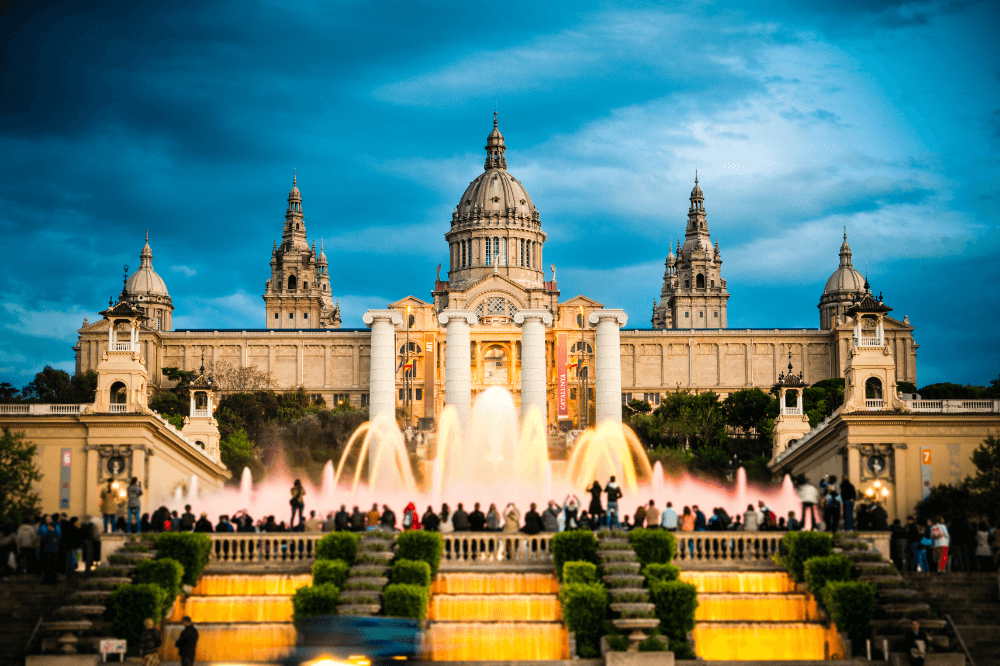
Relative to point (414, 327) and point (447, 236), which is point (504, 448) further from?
point (447, 236)

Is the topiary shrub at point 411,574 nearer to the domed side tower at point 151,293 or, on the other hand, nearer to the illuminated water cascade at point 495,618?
the illuminated water cascade at point 495,618

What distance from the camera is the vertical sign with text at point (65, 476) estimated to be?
6184 cm

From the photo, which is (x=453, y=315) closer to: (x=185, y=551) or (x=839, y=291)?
(x=185, y=551)

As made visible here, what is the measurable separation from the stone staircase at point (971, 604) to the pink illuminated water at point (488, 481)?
20683 mm

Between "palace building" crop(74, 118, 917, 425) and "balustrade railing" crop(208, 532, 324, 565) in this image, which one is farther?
"palace building" crop(74, 118, 917, 425)

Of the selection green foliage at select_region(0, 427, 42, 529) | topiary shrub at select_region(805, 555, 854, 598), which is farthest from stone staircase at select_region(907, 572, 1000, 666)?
green foliage at select_region(0, 427, 42, 529)

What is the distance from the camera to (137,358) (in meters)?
65.3

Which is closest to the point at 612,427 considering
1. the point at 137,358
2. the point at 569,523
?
the point at 137,358

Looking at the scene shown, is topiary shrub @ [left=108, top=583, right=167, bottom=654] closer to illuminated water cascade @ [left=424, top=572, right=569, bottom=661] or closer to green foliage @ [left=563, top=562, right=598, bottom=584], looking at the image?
illuminated water cascade @ [left=424, top=572, right=569, bottom=661]

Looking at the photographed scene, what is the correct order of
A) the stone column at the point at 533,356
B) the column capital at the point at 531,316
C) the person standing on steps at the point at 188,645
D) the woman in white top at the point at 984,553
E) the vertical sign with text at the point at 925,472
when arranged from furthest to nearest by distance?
the column capital at the point at 531,316 < the stone column at the point at 533,356 < the vertical sign with text at the point at 925,472 < the woman in white top at the point at 984,553 < the person standing on steps at the point at 188,645

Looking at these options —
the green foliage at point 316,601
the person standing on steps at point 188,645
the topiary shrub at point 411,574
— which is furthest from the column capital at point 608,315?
the person standing on steps at point 188,645

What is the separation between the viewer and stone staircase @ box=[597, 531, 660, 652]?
106 feet

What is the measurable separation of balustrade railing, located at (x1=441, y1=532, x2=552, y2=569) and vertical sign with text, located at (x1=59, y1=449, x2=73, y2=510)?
2948cm

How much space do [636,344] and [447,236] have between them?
101 ft
